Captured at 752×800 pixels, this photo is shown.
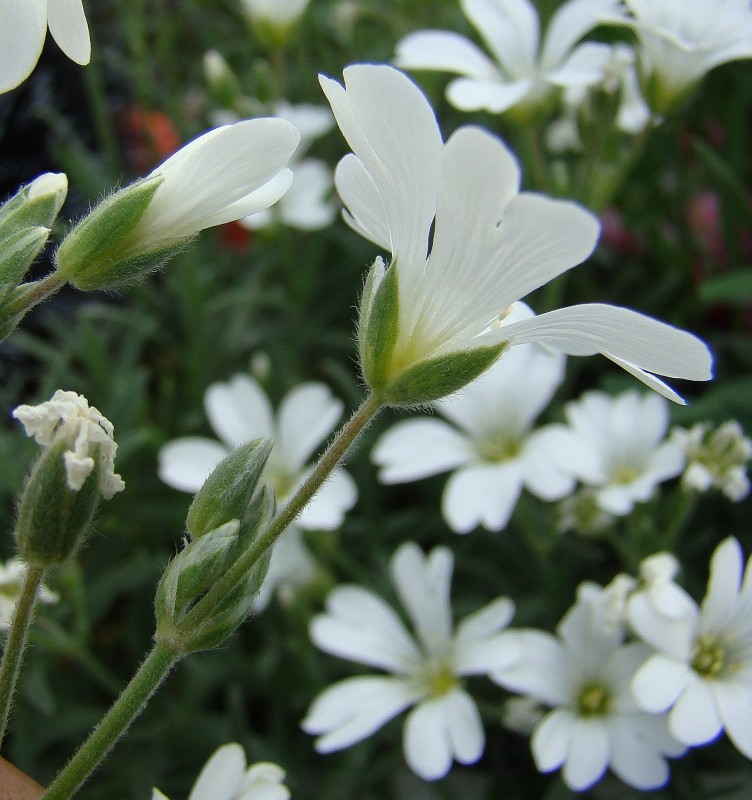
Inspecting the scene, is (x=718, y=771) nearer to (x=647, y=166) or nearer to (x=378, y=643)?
(x=378, y=643)

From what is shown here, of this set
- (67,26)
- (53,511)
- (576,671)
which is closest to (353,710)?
(576,671)

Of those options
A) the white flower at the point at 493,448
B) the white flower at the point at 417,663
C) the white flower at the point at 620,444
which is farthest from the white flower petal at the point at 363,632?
the white flower at the point at 620,444

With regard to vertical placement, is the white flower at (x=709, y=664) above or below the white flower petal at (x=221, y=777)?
below

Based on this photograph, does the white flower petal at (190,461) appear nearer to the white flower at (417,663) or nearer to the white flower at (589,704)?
the white flower at (417,663)

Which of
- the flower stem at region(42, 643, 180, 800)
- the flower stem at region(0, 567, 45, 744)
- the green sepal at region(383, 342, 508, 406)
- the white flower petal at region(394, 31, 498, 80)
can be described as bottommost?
the flower stem at region(42, 643, 180, 800)

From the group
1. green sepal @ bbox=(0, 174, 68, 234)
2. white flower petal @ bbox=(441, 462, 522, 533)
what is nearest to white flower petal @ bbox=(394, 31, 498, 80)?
white flower petal @ bbox=(441, 462, 522, 533)

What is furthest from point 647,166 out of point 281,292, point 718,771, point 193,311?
point 718,771

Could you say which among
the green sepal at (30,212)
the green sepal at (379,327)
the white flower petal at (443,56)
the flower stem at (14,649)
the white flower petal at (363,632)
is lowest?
the white flower petal at (363,632)

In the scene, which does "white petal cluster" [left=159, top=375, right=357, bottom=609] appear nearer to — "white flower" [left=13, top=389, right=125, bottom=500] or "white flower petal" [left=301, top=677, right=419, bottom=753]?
"white flower petal" [left=301, top=677, right=419, bottom=753]
